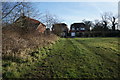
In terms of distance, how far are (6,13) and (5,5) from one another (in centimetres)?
76

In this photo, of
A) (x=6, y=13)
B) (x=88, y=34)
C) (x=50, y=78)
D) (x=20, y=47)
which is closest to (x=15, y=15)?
(x=6, y=13)

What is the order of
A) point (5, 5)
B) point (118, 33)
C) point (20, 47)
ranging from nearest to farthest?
1. point (20, 47)
2. point (5, 5)
3. point (118, 33)

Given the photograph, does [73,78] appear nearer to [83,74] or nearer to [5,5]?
[83,74]

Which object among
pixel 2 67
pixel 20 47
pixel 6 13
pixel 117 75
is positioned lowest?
pixel 117 75

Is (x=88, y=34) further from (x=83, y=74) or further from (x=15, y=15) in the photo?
(x=83, y=74)

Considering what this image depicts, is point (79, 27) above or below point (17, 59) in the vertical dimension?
above

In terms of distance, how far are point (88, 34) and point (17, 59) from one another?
3438cm

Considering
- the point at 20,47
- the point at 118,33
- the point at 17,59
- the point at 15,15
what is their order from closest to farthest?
the point at 17,59, the point at 20,47, the point at 15,15, the point at 118,33

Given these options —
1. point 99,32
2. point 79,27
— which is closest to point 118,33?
point 99,32

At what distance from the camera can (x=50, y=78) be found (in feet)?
10.8

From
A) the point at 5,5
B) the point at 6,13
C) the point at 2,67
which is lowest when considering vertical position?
the point at 2,67

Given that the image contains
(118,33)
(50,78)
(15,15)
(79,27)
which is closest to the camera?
(50,78)

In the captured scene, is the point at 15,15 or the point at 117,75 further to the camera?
the point at 15,15

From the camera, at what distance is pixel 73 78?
10.9 ft
